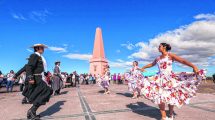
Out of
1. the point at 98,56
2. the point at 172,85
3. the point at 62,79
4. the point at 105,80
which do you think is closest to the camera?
the point at 172,85

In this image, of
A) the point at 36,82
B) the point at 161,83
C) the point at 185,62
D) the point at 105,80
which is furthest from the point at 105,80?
the point at 185,62

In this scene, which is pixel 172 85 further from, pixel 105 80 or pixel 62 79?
pixel 62 79

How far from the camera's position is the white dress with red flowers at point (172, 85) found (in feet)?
17.6

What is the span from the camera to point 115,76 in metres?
35.1

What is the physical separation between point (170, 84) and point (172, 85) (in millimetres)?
50

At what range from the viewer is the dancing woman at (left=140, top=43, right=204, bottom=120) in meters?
5.35

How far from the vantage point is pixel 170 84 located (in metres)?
5.45

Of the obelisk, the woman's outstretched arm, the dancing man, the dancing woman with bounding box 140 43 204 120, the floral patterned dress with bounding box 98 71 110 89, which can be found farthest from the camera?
the obelisk

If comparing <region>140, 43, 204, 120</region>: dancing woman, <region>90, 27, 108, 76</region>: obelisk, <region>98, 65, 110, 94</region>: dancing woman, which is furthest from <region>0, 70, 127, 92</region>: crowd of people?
<region>90, 27, 108, 76</region>: obelisk

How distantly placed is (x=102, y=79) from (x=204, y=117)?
8912 millimetres

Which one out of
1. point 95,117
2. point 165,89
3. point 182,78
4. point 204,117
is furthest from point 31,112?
point 204,117

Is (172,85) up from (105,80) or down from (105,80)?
down

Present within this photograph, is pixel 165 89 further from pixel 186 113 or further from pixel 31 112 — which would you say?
pixel 31 112

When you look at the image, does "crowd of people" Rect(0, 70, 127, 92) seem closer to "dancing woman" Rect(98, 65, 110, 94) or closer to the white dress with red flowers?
A: "dancing woman" Rect(98, 65, 110, 94)
